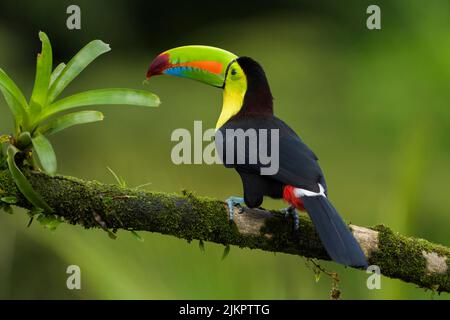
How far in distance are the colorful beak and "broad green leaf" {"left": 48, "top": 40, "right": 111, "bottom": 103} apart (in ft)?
2.39

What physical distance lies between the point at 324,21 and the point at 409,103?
1.37m

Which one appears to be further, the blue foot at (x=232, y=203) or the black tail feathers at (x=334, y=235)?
the blue foot at (x=232, y=203)

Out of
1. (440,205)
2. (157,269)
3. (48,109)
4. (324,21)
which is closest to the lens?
(48,109)

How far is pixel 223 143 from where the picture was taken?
10.3ft

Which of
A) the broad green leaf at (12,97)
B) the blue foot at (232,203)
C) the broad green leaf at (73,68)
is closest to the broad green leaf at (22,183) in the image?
the broad green leaf at (12,97)

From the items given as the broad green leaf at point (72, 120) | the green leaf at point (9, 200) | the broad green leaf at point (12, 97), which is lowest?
the green leaf at point (9, 200)

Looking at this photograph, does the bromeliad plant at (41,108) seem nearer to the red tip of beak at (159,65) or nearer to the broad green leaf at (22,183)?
the broad green leaf at (22,183)

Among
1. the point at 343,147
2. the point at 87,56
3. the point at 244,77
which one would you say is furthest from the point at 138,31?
the point at 87,56

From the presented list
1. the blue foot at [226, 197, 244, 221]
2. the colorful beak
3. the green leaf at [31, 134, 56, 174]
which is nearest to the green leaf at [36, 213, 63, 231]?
the green leaf at [31, 134, 56, 174]

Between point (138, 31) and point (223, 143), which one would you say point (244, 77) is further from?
point (138, 31)

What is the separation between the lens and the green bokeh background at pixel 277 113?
126 inches

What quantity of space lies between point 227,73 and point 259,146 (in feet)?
1.91
